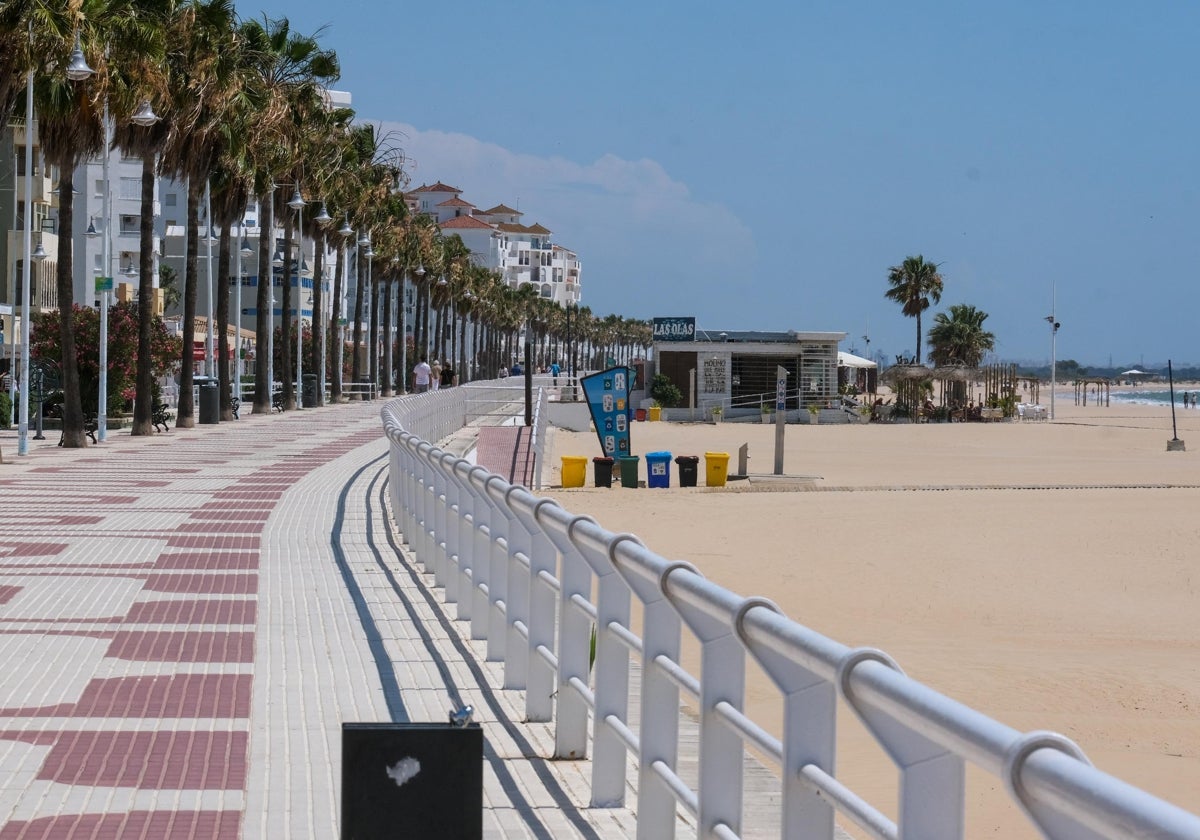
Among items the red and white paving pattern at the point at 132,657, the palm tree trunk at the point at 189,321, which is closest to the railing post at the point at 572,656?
the red and white paving pattern at the point at 132,657

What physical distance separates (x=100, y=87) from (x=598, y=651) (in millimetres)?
25047

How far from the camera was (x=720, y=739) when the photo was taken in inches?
189

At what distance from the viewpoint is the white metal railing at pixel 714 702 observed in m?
2.53

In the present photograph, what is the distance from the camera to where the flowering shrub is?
36781 mm

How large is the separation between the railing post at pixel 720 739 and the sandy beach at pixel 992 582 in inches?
134

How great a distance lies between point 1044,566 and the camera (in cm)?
2038

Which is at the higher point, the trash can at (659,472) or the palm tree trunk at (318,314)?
the palm tree trunk at (318,314)

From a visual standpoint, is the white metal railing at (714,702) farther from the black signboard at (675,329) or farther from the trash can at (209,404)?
the black signboard at (675,329)

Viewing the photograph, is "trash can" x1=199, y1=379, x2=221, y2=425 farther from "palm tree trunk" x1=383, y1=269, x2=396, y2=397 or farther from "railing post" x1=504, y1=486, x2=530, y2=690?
"palm tree trunk" x1=383, y1=269, x2=396, y2=397

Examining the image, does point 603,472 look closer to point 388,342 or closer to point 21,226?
point 21,226

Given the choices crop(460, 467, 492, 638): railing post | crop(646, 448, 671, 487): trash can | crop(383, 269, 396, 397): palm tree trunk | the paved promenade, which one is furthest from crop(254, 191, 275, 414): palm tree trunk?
crop(460, 467, 492, 638): railing post

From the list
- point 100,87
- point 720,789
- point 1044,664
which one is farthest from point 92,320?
point 720,789

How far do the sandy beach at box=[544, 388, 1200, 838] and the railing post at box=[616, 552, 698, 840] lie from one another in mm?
2815

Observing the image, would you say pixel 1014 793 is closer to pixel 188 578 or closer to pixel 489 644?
pixel 489 644
